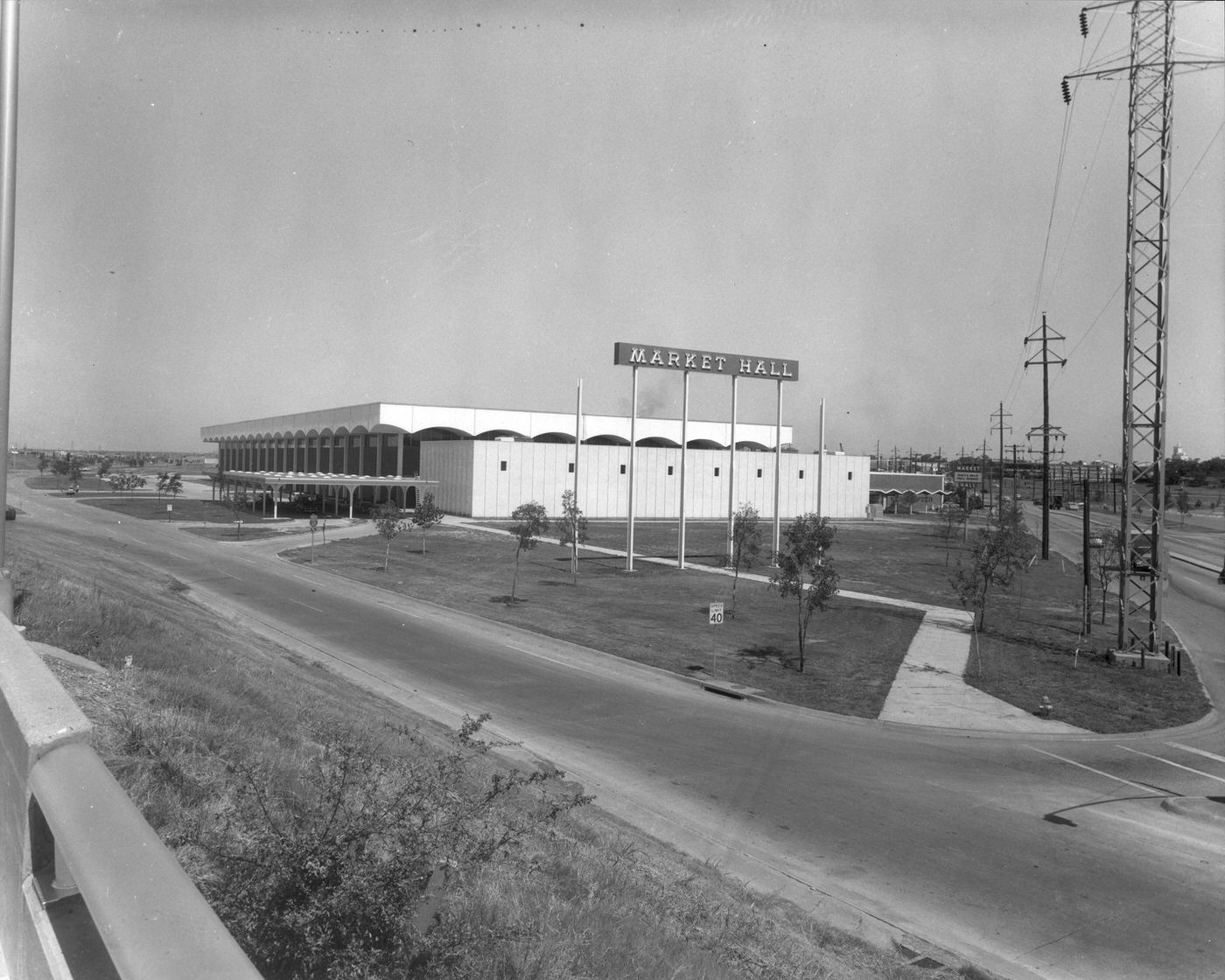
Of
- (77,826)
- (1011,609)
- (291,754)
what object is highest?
(77,826)

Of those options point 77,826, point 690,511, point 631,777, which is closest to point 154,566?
point 631,777

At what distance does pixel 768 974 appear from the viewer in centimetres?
743

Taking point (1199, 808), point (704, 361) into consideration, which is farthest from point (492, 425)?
point (1199, 808)

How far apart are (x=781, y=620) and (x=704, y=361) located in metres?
17.0

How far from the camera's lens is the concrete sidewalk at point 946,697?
1922 cm

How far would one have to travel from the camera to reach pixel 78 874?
1978mm

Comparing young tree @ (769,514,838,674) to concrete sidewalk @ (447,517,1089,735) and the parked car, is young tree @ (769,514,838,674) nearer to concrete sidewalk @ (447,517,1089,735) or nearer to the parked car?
concrete sidewalk @ (447,517,1089,735)

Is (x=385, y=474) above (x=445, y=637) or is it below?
above

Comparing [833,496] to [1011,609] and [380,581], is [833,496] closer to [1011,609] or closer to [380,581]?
[1011,609]

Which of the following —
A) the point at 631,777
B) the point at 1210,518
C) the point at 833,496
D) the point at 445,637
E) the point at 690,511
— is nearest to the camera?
the point at 631,777

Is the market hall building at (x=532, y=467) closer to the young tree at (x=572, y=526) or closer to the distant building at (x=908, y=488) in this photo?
the young tree at (x=572, y=526)

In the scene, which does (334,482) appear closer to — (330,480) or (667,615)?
(330,480)

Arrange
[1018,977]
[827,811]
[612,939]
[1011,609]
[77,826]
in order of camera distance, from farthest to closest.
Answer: [1011,609] < [827,811] < [1018,977] < [612,939] < [77,826]

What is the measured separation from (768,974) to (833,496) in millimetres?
83882
